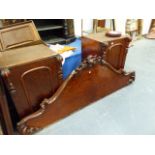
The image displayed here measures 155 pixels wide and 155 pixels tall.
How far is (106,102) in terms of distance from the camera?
1.94 metres

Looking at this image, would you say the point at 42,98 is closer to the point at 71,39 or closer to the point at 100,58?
the point at 100,58

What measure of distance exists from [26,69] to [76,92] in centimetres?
57

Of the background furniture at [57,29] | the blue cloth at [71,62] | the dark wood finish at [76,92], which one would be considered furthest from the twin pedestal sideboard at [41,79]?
the background furniture at [57,29]

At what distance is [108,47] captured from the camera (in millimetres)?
1860

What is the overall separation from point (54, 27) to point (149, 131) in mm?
1710

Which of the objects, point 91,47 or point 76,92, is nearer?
point 76,92

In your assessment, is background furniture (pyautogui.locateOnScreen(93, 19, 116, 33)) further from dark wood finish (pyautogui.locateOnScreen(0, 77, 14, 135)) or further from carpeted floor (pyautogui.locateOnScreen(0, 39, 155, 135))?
dark wood finish (pyautogui.locateOnScreen(0, 77, 14, 135))

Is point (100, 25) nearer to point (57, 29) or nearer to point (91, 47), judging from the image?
point (57, 29)

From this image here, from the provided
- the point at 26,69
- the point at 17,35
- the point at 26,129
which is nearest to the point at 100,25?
the point at 17,35

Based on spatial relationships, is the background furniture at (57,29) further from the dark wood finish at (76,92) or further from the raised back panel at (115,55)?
the dark wood finish at (76,92)

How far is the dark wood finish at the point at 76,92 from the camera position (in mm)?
1540

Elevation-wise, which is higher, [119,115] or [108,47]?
[108,47]

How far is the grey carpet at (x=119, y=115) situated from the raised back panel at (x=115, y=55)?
0.33 metres

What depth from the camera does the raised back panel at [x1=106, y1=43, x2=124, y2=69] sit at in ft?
6.33
